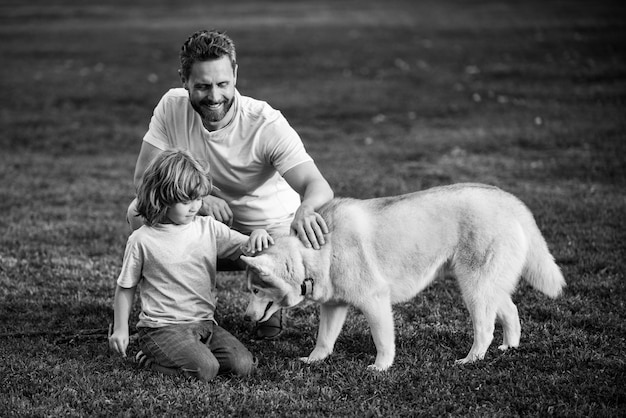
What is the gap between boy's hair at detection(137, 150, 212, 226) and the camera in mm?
4673

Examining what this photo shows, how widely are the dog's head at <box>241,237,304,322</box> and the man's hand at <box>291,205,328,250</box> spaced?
0.08 m

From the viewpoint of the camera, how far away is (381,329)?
482cm

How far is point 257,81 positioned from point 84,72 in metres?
4.86

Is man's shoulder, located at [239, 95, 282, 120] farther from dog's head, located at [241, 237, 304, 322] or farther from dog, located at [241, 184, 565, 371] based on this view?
dog's head, located at [241, 237, 304, 322]

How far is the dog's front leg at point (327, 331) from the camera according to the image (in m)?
5.10

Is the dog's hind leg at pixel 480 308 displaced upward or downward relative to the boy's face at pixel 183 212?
downward

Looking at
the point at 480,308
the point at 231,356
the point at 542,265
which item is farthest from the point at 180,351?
the point at 542,265

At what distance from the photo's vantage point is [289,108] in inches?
613

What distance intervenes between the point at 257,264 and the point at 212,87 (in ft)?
4.79

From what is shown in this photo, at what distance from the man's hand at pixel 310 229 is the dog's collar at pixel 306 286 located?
8.5 inches

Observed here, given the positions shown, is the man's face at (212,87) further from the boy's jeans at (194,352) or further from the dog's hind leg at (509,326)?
the dog's hind leg at (509,326)

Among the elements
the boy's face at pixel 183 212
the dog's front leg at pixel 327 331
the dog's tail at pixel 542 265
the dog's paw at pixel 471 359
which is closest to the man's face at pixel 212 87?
the boy's face at pixel 183 212

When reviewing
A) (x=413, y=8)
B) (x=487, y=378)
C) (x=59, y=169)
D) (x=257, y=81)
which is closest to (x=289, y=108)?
(x=257, y=81)

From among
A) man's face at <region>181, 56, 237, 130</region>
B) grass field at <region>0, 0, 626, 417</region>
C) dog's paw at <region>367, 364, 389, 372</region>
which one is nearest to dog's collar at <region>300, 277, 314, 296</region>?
grass field at <region>0, 0, 626, 417</region>
